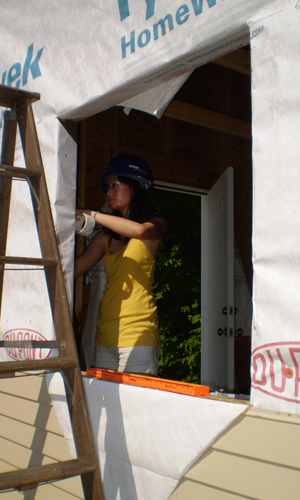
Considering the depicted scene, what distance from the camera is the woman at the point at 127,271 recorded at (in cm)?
251

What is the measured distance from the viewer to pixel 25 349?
8.54 feet

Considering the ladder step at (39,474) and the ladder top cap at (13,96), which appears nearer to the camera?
the ladder step at (39,474)

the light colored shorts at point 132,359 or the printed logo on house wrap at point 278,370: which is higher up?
the printed logo on house wrap at point 278,370

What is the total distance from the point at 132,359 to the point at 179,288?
369cm

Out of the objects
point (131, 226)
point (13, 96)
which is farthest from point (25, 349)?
point (13, 96)

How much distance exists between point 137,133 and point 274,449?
327 cm

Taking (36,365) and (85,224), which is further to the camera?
(85,224)

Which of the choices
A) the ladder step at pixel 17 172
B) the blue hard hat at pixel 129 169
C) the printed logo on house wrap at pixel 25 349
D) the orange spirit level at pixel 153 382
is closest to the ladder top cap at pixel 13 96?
the ladder step at pixel 17 172

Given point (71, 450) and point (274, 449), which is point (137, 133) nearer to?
point (71, 450)

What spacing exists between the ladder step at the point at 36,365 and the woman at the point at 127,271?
2.33 feet

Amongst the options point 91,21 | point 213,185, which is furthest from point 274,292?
point 213,185

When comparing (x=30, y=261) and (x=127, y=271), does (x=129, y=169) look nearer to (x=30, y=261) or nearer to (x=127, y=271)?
(x=127, y=271)

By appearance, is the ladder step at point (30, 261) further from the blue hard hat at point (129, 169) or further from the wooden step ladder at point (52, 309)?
the blue hard hat at point (129, 169)

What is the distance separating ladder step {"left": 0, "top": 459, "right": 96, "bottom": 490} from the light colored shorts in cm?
81
